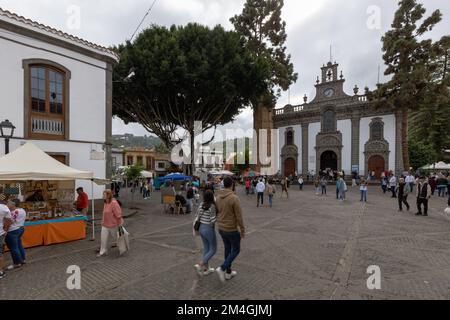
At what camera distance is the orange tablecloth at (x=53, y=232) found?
682 cm

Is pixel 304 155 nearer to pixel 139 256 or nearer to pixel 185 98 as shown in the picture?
pixel 185 98

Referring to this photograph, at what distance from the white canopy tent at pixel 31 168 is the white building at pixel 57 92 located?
127 inches

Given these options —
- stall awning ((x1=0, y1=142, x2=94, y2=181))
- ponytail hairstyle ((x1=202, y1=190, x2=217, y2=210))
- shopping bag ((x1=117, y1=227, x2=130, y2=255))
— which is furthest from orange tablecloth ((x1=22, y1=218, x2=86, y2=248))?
ponytail hairstyle ((x1=202, y1=190, x2=217, y2=210))

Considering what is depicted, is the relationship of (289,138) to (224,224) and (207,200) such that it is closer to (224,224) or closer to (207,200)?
(207,200)

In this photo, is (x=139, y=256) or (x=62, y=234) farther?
(x=62, y=234)

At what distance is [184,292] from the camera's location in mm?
4266

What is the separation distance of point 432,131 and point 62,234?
36.9 m

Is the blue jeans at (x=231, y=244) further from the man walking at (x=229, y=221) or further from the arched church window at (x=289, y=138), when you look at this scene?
the arched church window at (x=289, y=138)

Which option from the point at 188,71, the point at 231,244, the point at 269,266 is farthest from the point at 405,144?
the point at 231,244

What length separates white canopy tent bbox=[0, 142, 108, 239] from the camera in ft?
22.4

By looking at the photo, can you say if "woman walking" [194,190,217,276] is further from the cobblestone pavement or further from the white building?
the white building

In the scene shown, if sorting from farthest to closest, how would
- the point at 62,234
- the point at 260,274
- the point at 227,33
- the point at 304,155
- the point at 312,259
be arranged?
the point at 304,155 < the point at 227,33 < the point at 62,234 < the point at 312,259 < the point at 260,274

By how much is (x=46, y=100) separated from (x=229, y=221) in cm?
1062
